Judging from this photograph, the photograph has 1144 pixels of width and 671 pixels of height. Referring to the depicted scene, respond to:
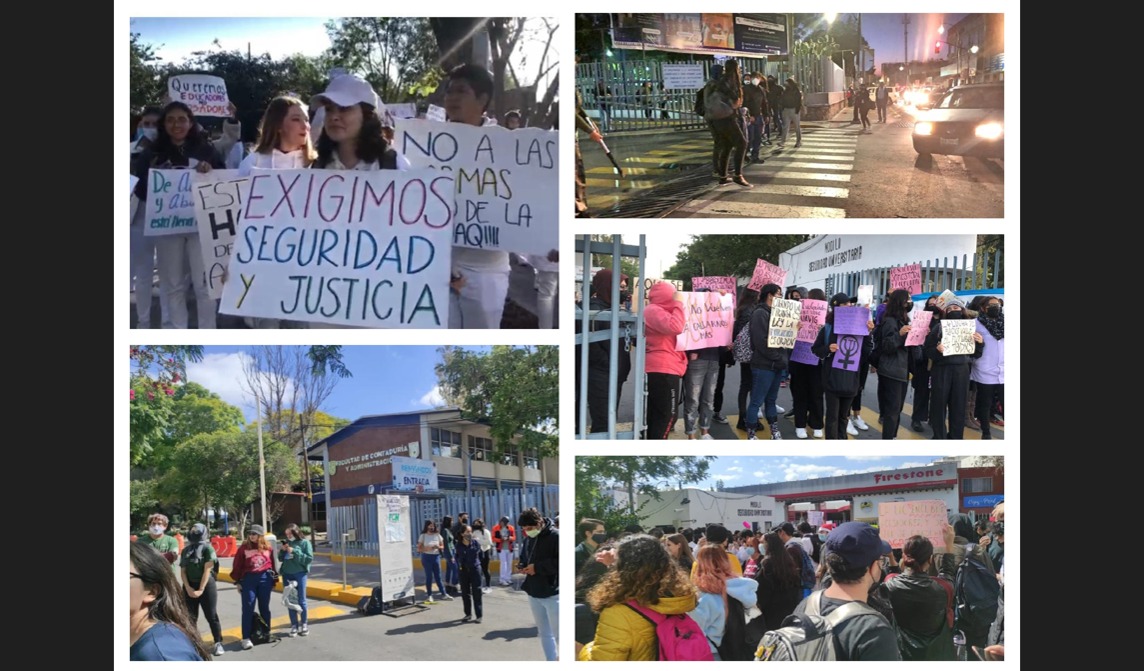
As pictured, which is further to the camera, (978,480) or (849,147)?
(849,147)

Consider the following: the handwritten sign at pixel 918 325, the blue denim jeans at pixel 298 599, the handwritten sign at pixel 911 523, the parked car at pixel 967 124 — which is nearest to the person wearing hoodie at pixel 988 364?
the handwritten sign at pixel 918 325

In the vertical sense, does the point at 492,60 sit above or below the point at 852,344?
above

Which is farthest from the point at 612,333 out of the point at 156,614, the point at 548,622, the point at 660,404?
the point at 156,614

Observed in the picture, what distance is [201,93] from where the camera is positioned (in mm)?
5328

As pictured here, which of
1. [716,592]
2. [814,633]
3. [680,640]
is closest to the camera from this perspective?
[814,633]

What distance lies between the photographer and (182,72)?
5293mm

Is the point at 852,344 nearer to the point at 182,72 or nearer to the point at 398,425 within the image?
the point at 398,425

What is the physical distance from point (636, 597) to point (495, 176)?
2351mm

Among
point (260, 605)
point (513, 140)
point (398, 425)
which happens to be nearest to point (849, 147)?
point (513, 140)

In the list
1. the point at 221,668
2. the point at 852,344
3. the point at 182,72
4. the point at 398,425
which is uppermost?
the point at 182,72

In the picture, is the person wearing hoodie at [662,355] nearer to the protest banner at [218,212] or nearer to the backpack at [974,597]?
the backpack at [974,597]

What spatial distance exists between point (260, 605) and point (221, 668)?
366 mm

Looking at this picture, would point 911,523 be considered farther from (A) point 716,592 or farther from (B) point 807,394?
(A) point 716,592

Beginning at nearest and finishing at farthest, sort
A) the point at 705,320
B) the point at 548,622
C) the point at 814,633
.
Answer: the point at 814,633
the point at 548,622
the point at 705,320
